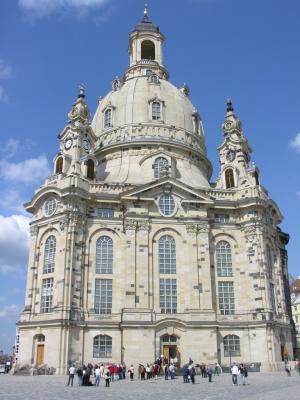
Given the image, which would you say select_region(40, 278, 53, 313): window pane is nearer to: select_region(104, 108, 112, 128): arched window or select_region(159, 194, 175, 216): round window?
select_region(159, 194, 175, 216): round window

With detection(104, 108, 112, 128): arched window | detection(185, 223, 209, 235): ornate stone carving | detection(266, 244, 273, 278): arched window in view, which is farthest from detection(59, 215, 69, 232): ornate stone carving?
detection(266, 244, 273, 278): arched window

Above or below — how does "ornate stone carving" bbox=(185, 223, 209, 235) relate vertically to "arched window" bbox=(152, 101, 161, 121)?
below

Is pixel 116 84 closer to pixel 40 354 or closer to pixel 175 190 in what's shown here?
pixel 175 190

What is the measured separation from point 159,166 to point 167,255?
457 inches

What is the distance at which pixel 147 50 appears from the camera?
249 feet

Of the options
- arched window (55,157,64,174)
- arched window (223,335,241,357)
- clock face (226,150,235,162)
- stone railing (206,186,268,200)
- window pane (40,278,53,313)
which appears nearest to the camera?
window pane (40,278,53,313)

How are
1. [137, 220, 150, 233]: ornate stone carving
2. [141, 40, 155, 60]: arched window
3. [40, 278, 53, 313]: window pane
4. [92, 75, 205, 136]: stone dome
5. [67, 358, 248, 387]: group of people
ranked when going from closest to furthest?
[67, 358, 248, 387]: group of people
[40, 278, 53, 313]: window pane
[137, 220, 150, 233]: ornate stone carving
[92, 75, 205, 136]: stone dome
[141, 40, 155, 60]: arched window

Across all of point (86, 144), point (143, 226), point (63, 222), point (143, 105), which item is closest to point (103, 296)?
point (143, 226)

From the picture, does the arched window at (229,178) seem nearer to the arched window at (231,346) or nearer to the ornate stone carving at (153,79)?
the ornate stone carving at (153,79)

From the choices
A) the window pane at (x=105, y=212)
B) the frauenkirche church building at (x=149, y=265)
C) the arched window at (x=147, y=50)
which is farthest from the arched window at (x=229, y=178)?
the arched window at (x=147, y=50)

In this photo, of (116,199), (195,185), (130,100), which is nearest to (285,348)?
(195,185)

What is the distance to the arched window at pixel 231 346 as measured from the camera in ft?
153

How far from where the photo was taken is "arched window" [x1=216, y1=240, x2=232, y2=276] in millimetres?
49812

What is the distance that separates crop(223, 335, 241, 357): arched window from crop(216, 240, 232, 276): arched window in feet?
21.7
